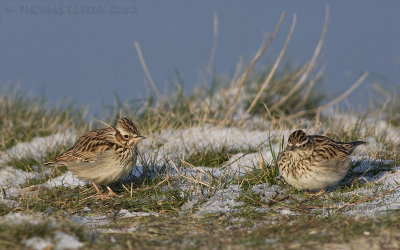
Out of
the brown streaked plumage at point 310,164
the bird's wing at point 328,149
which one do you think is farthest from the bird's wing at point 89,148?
the bird's wing at point 328,149

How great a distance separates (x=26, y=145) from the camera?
10.3 meters

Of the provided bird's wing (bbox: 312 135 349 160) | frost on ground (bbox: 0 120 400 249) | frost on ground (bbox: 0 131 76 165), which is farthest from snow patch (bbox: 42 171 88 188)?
bird's wing (bbox: 312 135 349 160)

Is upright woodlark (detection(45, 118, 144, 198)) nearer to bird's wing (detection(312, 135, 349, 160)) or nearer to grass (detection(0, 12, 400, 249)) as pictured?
grass (detection(0, 12, 400, 249))

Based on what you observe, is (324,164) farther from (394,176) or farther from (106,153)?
(106,153)

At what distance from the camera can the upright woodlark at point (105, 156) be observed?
6691 millimetres

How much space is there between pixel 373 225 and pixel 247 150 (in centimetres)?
382

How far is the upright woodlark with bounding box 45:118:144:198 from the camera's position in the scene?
22.0 feet

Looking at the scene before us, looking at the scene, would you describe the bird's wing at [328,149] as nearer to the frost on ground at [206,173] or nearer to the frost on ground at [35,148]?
the frost on ground at [206,173]

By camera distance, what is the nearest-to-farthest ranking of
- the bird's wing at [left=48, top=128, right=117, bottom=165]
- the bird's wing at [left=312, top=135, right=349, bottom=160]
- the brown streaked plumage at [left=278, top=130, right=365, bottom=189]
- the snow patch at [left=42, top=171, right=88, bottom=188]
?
the brown streaked plumage at [left=278, top=130, right=365, bottom=189]
the bird's wing at [left=312, top=135, right=349, bottom=160]
the bird's wing at [left=48, top=128, right=117, bottom=165]
the snow patch at [left=42, top=171, right=88, bottom=188]

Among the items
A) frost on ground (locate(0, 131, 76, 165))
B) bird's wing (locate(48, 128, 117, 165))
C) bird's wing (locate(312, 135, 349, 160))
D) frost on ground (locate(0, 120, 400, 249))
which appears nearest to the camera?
frost on ground (locate(0, 120, 400, 249))

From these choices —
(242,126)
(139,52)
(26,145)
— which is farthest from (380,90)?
(26,145)

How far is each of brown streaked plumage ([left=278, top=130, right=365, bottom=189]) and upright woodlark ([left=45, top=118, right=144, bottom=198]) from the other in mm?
1843

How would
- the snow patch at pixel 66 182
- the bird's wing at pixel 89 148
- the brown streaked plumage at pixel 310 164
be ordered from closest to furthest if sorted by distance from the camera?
the brown streaked plumage at pixel 310 164 < the bird's wing at pixel 89 148 < the snow patch at pixel 66 182

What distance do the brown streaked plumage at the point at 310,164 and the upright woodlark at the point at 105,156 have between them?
6.05 feet
